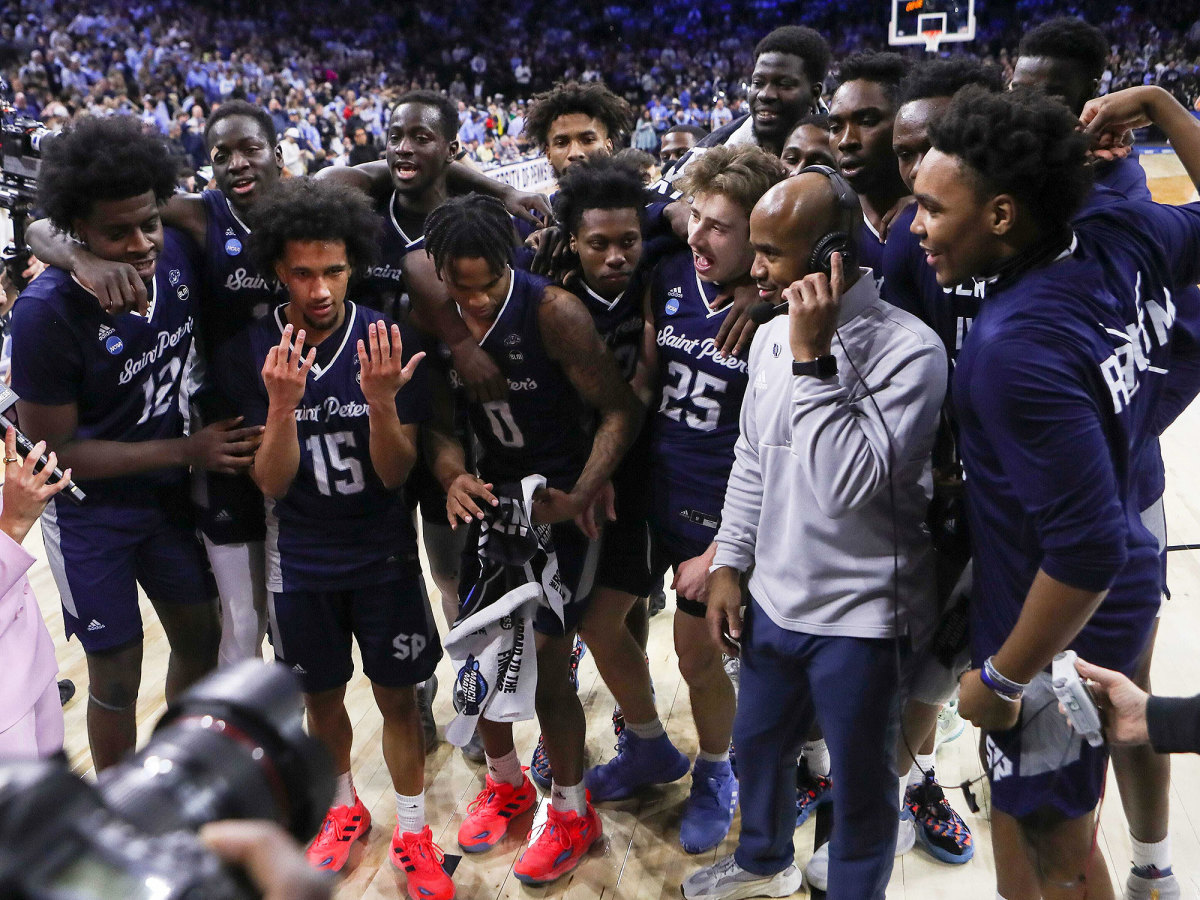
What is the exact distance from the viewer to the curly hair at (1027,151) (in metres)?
1.79

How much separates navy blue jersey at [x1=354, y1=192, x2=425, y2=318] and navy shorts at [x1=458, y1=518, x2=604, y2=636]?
0.86m

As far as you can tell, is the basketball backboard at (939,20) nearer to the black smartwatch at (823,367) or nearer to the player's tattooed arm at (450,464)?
the player's tattooed arm at (450,464)

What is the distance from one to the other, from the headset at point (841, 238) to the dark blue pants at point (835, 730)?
79 centimetres

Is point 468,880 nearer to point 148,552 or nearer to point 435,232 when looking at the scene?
point 148,552

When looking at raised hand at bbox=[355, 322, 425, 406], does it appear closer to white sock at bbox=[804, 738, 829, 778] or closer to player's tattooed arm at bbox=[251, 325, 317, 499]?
player's tattooed arm at bbox=[251, 325, 317, 499]

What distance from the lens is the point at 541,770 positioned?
333 centimetres

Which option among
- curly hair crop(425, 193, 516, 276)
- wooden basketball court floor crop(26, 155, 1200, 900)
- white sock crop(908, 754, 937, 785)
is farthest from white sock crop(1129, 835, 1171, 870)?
curly hair crop(425, 193, 516, 276)

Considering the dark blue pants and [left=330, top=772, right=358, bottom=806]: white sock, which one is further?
[left=330, top=772, right=358, bottom=806]: white sock

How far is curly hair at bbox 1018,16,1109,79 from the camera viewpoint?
2678 mm

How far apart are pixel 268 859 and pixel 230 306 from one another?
2.53m

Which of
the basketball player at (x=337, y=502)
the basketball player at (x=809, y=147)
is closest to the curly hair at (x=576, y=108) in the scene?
the basketball player at (x=809, y=147)

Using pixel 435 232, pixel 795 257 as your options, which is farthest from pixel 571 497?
pixel 795 257

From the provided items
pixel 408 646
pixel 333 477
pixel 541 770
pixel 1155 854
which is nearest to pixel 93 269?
pixel 333 477

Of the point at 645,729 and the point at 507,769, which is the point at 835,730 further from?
the point at 507,769
